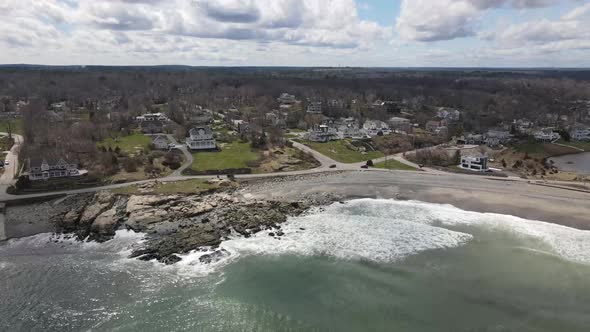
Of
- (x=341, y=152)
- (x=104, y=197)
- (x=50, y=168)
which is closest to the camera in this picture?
(x=104, y=197)

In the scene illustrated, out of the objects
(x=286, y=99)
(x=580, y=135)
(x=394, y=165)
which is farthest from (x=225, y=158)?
(x=286, y=99)

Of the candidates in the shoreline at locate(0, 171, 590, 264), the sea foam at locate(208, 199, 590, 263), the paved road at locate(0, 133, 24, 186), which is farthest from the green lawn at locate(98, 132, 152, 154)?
the sea foam at locate(208, 199, 590, 263)

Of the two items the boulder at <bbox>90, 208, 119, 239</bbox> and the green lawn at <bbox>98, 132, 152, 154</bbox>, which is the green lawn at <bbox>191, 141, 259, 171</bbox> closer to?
the green lawn at <bbox>98, 132, 152, 154</bbox>

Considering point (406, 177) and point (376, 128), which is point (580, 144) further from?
point (406, 177)

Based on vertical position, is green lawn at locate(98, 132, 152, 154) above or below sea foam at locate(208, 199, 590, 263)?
above

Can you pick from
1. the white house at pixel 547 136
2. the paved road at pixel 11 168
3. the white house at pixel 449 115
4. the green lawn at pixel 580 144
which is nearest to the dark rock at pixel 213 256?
the paved road at pixel 11 168

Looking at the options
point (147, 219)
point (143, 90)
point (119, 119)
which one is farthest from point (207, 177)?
point (143, 90)

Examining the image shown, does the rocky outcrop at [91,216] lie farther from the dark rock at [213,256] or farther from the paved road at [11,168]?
the paved road at [11,168]
